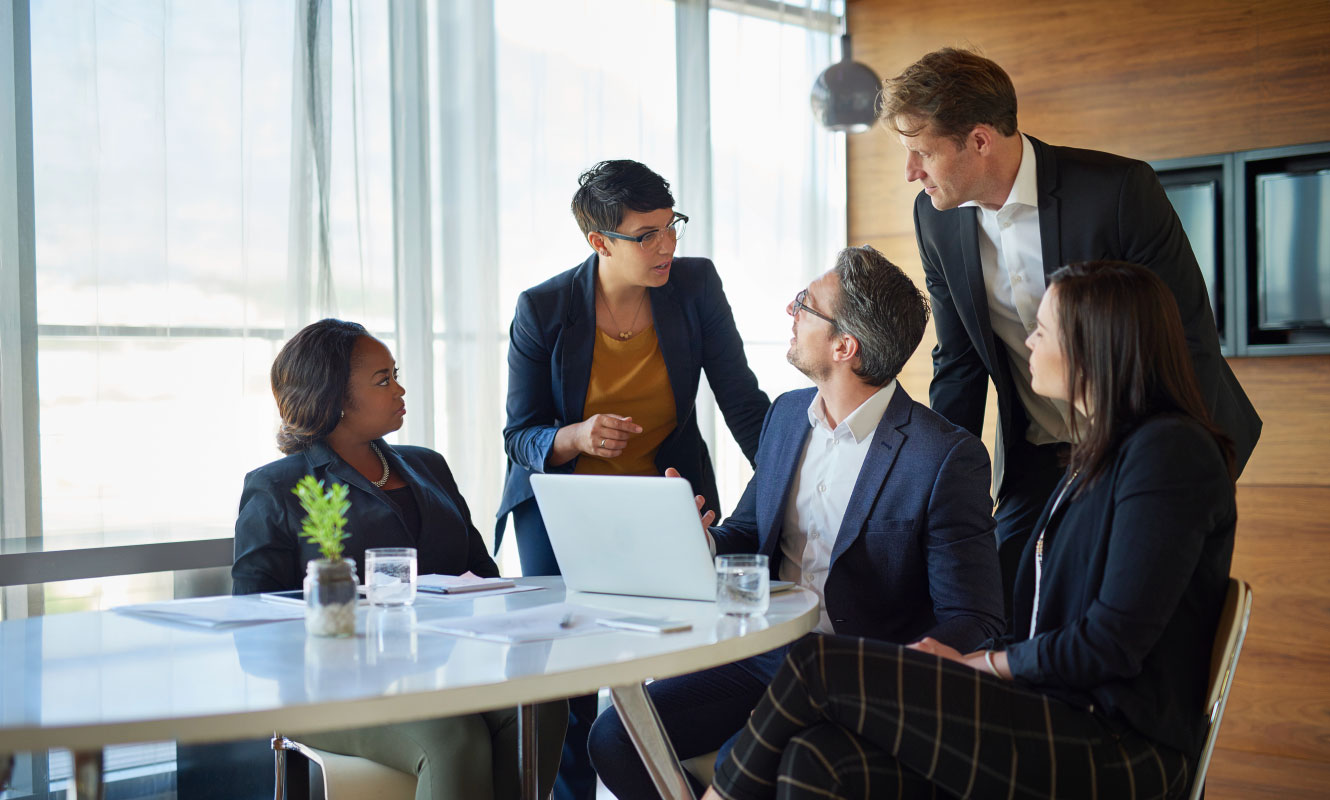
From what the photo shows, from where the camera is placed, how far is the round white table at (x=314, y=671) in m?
1.16

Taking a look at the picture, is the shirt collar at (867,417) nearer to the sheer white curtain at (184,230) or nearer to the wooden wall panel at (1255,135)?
the sheer white curtain at (184,230)

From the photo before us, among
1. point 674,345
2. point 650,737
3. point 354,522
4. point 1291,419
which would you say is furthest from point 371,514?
point 1291,419

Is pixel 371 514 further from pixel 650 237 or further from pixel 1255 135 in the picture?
pixel 1255 135

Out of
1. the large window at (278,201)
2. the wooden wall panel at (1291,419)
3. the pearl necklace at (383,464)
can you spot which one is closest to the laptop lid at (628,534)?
the pearl necklace at (383,464)

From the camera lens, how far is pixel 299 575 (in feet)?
7.32

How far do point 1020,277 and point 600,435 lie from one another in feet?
3.07

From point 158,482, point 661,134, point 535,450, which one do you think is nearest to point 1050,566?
point 535,450

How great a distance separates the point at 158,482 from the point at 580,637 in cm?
218

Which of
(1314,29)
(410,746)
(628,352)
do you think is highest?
(1314,29)

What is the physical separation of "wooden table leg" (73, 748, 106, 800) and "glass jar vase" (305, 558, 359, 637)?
0.37 m

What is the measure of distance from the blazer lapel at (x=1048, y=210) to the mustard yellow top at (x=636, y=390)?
91 cm

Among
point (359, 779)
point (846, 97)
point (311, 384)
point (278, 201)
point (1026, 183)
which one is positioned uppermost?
point (846, 97)

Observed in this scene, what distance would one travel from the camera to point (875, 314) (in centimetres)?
216

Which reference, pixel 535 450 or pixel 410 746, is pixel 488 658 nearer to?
pixel 410 746
